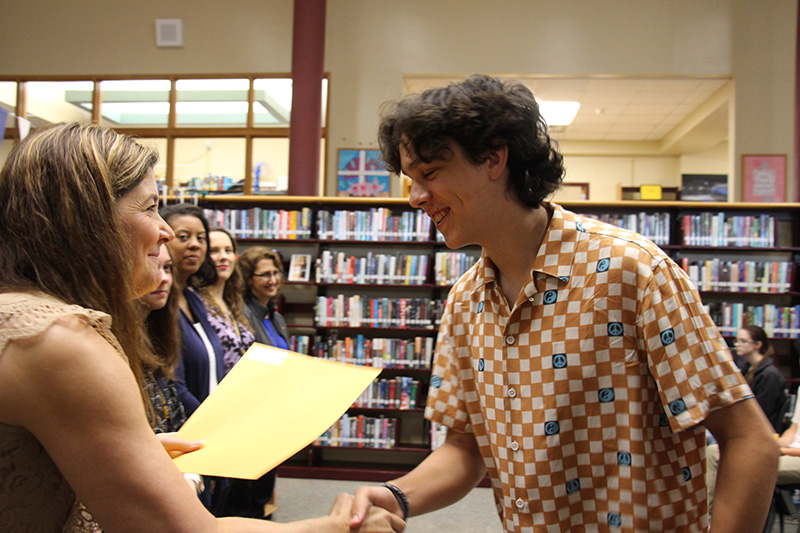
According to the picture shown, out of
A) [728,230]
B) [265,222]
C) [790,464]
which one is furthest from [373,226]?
[790,464]

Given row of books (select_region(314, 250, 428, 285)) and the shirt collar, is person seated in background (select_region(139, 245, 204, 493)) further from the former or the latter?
row of books (select_region(314, 250, 428, 285))

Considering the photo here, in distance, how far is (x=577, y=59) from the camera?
7.64 m

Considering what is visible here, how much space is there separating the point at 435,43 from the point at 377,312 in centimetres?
392

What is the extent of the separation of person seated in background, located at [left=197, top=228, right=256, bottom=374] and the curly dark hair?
2.06 meters

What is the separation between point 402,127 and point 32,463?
2.94ft

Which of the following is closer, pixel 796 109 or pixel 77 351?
pixel 77 351

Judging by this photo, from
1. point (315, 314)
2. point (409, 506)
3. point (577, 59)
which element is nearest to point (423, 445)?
point (315, 314)

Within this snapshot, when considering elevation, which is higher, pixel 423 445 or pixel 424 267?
pixel 424 267

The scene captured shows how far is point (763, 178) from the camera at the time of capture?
24.3 feet

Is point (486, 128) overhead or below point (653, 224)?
below

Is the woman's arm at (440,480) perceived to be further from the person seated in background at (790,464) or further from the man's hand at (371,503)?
the person seated in background at (790,464)

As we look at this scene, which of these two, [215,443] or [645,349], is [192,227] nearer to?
[215,443]

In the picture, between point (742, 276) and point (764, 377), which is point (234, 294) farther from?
point (742, 276)

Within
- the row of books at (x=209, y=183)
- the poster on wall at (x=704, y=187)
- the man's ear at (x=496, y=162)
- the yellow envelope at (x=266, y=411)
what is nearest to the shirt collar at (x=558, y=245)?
the man's ear at (x=496, y=162)
